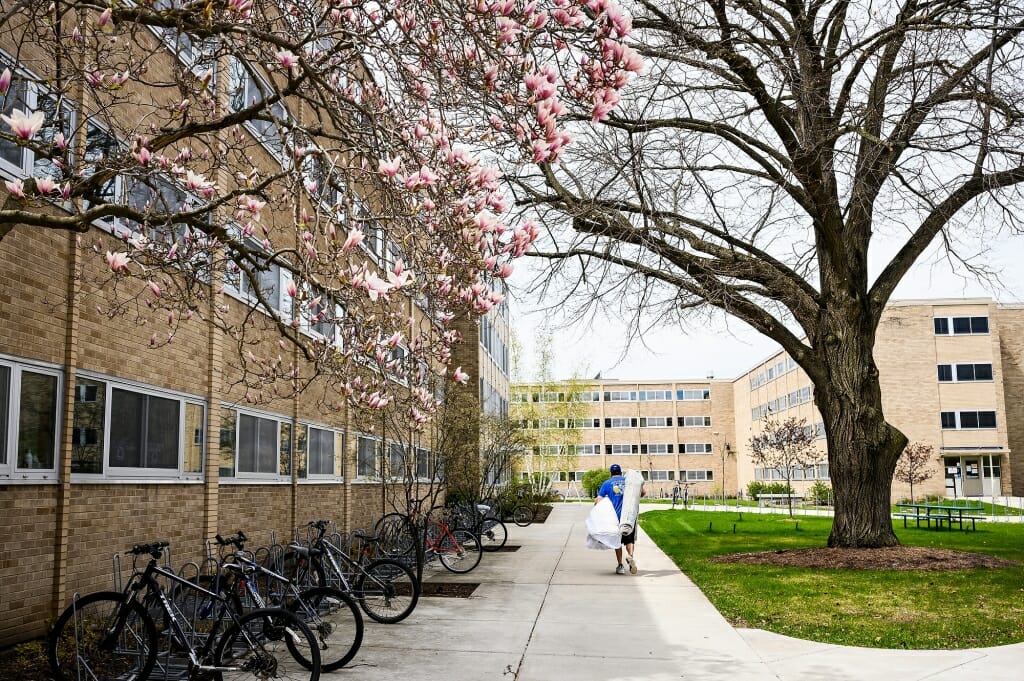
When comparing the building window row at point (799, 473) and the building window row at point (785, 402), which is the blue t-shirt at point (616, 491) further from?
the building window row at point (785, 402)

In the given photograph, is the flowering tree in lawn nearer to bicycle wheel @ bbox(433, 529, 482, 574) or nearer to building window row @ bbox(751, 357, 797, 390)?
bicycle wheel @ bbox(433, 529, 482, 574)

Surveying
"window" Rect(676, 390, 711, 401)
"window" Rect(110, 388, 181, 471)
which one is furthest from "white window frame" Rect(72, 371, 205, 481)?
"window" Rect(676, 390, 711, 401)

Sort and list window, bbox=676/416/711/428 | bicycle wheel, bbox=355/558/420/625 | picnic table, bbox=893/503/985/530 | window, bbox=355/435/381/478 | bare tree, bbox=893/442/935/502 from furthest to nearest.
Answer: window, bbox=676/416/711/428 → bare tree, bbox=893/442/935/502 → picnic table, bbox=893/503/985/530 → window, bbox=355/435/381/478 → bicycle wheel, bbox=355/558/420/625

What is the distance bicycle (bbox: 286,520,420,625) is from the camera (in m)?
9.91

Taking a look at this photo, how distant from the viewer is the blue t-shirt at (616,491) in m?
16.2

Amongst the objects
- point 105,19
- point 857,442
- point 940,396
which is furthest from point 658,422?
point 105,19

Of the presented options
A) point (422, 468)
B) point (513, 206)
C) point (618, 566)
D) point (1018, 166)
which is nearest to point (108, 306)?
point (513, 206)

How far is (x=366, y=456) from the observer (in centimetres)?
2347

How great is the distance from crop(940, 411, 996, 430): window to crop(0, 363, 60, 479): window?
54.6 metres

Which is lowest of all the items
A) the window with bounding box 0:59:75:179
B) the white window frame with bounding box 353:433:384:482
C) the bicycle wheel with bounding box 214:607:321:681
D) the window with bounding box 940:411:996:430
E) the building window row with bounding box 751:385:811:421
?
the bicycle wheel with bounding box 214:607:321:681

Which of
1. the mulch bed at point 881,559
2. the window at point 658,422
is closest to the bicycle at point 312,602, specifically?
the mulch bed at point 881,559

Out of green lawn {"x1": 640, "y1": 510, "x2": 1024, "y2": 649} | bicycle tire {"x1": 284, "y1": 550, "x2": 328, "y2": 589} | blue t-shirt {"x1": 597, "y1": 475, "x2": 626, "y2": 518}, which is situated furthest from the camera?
blue t-shirt {"x1": 597, "y1": 475, "x2": 626, "y2": 518}

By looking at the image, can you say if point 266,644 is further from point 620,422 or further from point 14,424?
point 620,422

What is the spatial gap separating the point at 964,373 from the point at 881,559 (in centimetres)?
4396
